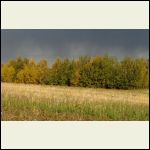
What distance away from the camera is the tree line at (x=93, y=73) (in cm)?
5012

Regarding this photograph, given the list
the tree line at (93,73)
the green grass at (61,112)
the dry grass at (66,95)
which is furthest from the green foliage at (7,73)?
the green grass at (61,112)

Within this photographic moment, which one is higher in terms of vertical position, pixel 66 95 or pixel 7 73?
pixel 7 73

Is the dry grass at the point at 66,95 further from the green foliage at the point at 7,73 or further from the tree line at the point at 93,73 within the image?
the green foliage at the point at 7,73

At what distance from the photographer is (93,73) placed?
171ft

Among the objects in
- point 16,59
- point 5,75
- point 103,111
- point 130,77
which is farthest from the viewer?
point 16,59

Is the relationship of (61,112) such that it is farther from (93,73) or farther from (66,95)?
(93,73)

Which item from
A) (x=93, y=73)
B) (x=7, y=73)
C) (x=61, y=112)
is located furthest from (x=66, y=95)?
(x=7, y=73)

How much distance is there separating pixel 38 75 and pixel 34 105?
43640 millimetres

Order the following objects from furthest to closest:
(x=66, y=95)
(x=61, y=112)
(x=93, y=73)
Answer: (x=93, y=73), (x=66, y=95), (x=61, y=112)

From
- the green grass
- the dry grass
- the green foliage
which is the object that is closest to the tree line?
the green foliage

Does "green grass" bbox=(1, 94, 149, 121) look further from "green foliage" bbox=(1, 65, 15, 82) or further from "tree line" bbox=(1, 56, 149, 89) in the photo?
"green foliage" bbox=(1, 65, 15, 82)

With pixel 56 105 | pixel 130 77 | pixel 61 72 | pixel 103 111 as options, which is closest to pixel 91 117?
pixel 103 111

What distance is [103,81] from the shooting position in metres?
51.2

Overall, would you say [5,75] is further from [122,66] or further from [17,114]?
[17,114]
